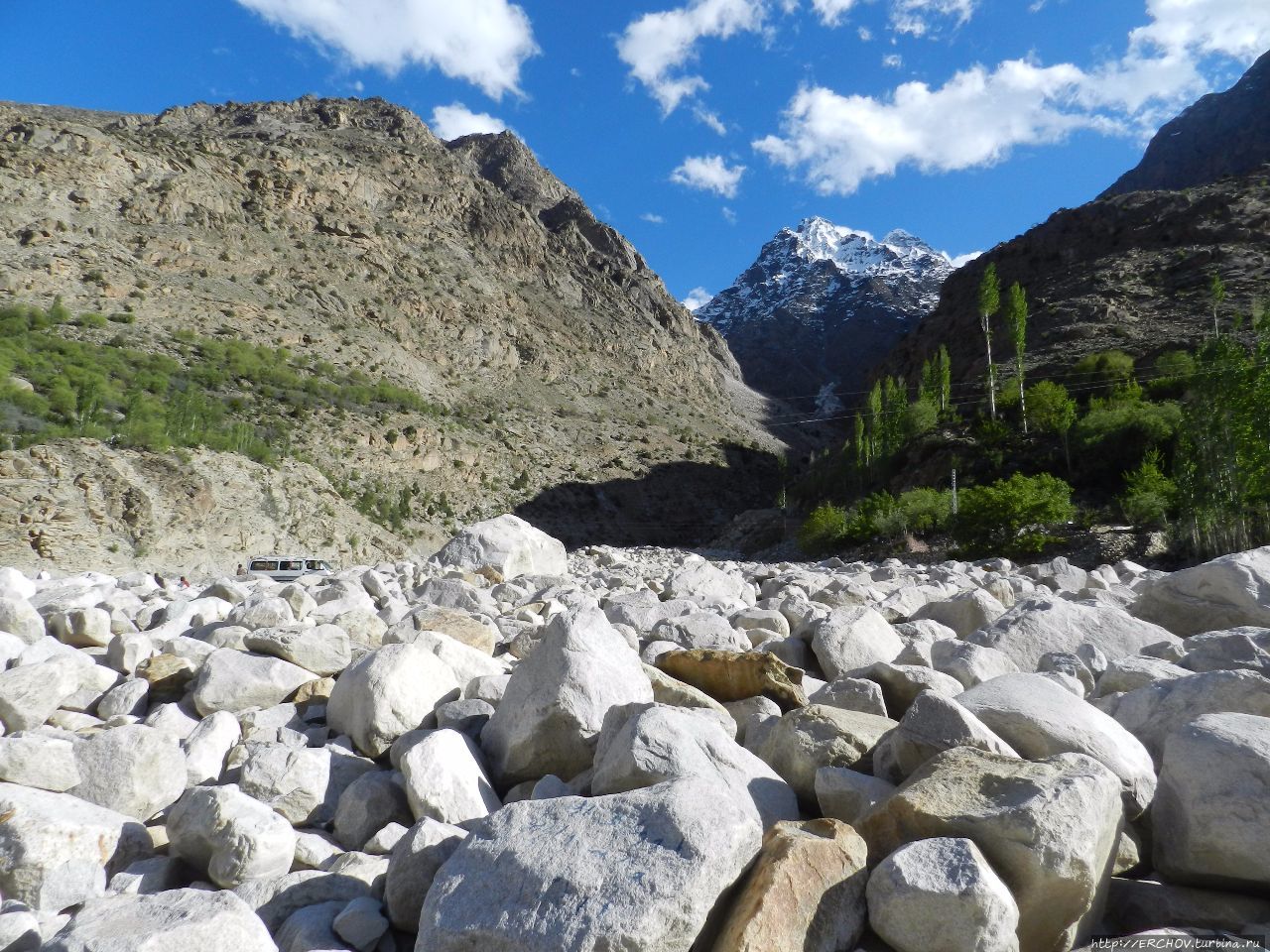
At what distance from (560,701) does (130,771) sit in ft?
4.97

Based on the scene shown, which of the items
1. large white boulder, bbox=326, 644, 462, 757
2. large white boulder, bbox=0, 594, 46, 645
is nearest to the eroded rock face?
large white boulder, bbox=326, 644, 462, 757

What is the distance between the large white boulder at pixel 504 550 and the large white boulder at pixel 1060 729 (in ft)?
30.1

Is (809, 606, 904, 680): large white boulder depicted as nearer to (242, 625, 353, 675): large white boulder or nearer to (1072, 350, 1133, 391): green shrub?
(242, 625, 353, 675): large white boulder

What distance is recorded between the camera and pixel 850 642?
4383 millimetres

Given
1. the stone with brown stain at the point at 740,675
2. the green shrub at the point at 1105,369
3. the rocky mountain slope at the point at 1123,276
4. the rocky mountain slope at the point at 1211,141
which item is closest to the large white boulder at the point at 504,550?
the stone with brown stain at the point at 740,675

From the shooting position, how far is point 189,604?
18.6ft

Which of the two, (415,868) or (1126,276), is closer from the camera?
(415,868)

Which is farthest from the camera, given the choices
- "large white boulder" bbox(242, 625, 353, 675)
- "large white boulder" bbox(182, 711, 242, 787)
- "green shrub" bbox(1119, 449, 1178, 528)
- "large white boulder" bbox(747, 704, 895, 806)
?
"green shrub" bbox(1119, 449, 1178, 528)

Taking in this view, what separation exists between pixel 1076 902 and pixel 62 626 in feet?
18.5

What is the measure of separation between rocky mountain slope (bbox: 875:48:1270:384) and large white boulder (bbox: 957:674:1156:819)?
166 ft

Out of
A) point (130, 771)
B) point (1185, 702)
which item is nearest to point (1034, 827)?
point (1185, 702)

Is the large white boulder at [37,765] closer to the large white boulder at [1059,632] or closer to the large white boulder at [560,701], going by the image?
the large white boulder at [560,701]

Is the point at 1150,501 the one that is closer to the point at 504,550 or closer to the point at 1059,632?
the point at 504,550

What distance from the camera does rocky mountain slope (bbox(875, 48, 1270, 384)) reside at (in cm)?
4997
